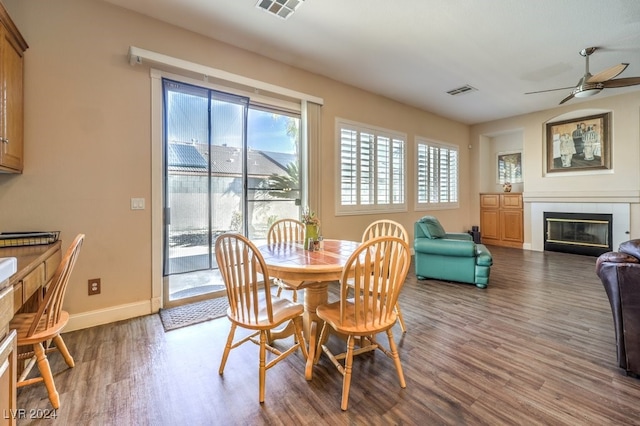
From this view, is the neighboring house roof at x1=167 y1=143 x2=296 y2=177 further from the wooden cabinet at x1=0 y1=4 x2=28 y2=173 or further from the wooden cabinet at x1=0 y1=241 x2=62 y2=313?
the wooden cabinet at x1=0 y1=241 x2=62 y2=313

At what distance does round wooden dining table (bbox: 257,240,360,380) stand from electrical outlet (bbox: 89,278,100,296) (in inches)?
62.4

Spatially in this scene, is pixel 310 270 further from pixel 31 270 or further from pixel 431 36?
pixel 431 36

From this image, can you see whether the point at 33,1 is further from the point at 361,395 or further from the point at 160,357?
the point at 361,395

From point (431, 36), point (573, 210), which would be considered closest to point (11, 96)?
point (431, 36)

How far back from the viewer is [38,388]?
68.8 inches

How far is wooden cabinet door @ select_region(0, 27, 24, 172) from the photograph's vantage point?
1922mm

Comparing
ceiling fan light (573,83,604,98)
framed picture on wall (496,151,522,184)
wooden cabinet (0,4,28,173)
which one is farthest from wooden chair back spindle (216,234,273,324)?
framed picture on wall (496,151,522,184)

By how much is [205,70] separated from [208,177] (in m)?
1.15

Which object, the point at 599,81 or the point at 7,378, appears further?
the point at 599,81

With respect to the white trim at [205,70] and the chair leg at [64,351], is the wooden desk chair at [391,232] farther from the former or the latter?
the chair leg at [64,351]

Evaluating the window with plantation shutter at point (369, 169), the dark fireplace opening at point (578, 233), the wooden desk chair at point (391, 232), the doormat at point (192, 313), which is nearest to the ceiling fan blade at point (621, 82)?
the window with plantation shutter at point (369, 169)

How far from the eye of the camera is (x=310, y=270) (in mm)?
1806

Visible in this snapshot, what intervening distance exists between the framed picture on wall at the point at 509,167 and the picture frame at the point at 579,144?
876 millimetres

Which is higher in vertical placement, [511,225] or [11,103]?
[11,103]
